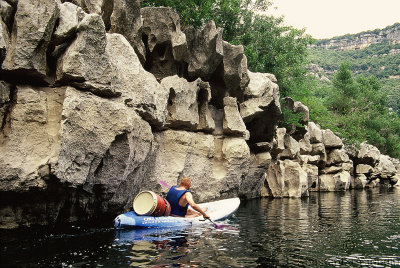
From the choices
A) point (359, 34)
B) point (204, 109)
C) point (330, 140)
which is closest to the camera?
point (204, 109)

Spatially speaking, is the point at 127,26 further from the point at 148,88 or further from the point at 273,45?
the point at 273,45

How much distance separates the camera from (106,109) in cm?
839

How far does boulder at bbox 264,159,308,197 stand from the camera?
20734 mm

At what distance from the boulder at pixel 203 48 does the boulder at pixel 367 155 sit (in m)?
24.0

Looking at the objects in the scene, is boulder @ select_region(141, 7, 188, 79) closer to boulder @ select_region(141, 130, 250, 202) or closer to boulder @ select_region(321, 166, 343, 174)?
boulder @ select_region(141, 130, 250, 202)

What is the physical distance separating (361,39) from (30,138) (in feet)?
680

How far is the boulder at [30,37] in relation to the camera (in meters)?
7.64

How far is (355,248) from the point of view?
7.15m

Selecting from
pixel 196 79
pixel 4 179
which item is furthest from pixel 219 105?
pixel 4 179

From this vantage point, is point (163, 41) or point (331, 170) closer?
point (163, 41)

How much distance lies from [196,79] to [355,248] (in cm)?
922

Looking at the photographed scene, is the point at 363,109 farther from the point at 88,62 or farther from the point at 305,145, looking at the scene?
the point at 88,62

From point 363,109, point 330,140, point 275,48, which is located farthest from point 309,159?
point 363,109

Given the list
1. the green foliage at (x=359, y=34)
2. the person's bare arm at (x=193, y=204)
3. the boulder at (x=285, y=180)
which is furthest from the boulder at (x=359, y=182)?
the green foliage at (x=359, y=34)
